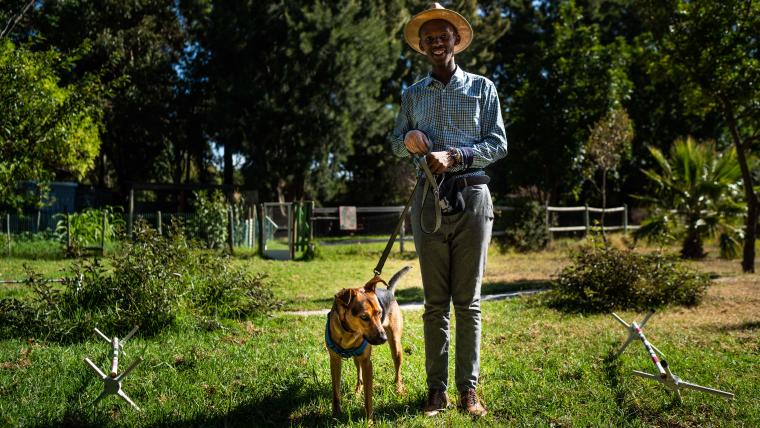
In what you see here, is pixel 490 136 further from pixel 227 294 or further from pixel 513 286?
pixel 513 286

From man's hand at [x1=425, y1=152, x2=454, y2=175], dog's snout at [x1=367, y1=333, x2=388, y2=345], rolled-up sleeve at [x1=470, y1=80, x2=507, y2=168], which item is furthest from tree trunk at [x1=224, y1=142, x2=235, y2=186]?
dog's snout at [x1=367, y1=333, x2=388, y2=345]

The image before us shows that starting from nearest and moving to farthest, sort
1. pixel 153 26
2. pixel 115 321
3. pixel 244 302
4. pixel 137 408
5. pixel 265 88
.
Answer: pixel 137 408, pixel 115 321, pixel 244 302, pixel 265 88, pixel 153 26

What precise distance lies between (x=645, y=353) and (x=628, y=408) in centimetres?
154

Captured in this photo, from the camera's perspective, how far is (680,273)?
7.66m

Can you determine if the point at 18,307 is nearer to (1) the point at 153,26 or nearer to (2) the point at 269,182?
(2) the point at 269,182

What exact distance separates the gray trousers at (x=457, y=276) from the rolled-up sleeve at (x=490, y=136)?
0.60ft

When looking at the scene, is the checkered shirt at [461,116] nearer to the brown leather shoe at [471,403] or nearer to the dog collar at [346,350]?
the dog collar at [346,350]

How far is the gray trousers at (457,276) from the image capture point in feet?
11.4

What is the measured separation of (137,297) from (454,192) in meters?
3.69

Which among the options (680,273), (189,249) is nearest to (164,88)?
(189,249)

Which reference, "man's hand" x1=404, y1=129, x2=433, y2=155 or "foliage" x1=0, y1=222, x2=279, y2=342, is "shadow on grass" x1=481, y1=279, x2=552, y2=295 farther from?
"man's hand" x1=404, y1=129, x2=433, y2=155

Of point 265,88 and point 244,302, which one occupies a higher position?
point 265,88

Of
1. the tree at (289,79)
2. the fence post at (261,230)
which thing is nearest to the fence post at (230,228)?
the fence post at (261,230)

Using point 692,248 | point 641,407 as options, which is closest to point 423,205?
point 641,407
